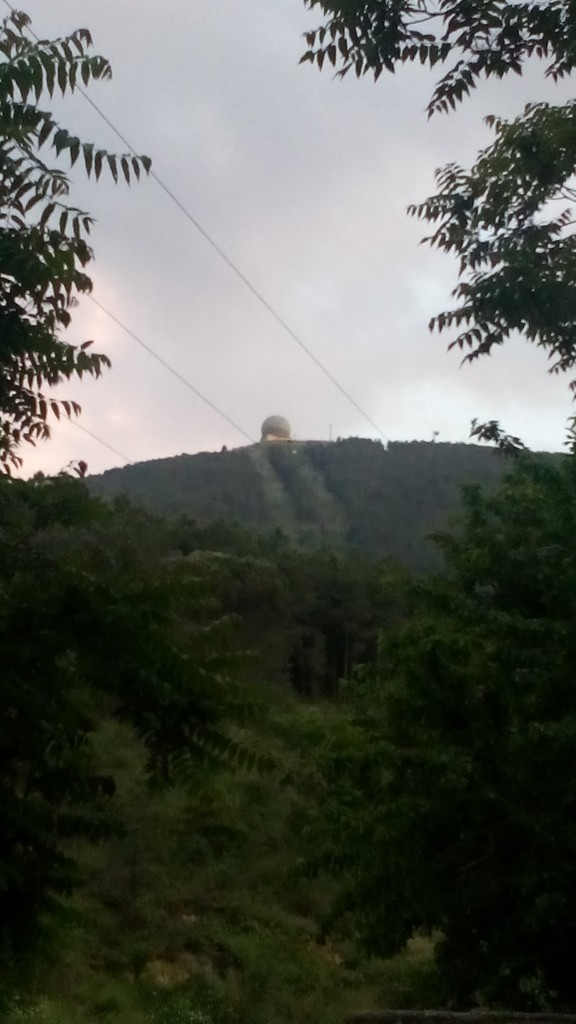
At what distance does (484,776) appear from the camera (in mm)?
8727

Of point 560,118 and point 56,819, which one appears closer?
point 56,819

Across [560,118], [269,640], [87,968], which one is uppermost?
[560,118]

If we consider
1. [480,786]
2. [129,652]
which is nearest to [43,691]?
[129,652]

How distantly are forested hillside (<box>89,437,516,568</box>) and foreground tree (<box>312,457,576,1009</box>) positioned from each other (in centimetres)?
1035

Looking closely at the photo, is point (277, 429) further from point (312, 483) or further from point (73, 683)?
point (73, 683)

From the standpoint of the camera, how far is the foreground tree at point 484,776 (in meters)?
8.39

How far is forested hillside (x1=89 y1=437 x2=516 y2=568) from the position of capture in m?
21.9

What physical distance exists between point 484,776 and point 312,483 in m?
16.0

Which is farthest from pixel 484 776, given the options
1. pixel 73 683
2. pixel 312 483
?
pixel 312 483

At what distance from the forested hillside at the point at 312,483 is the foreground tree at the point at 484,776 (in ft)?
34.0

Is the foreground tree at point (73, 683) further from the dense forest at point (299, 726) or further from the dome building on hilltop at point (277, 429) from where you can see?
the dome building on hilltop at point (277, 429)

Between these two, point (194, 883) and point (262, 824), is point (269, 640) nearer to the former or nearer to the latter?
point (262, 824)

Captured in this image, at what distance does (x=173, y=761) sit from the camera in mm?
4617

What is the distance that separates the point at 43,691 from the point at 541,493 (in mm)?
6306
